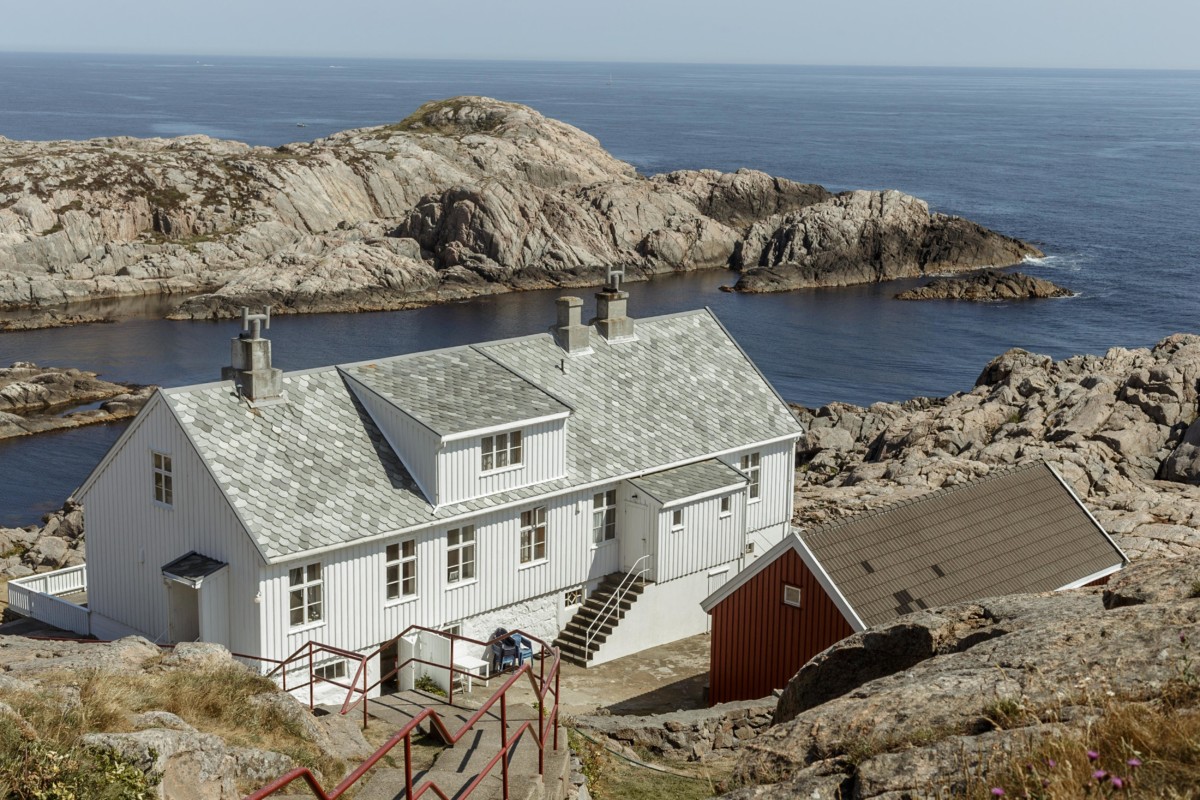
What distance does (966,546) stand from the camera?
2361cm

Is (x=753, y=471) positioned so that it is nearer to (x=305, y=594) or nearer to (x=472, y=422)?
(x=472, y=422)

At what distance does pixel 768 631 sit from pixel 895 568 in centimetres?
256

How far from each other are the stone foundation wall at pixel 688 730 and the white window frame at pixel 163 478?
10222mm

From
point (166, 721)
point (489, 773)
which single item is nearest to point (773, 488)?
point (489, 773)

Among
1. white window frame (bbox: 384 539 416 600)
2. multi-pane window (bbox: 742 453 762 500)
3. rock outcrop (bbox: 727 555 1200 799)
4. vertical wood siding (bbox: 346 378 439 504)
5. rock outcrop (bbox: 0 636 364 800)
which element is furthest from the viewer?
multi-pane window (bbox: 742 453 762 500)

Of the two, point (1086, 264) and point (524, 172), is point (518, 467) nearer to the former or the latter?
point (1086, 264)

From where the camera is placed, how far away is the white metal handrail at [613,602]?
28.5m

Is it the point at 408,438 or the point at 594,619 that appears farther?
the point at 594,619

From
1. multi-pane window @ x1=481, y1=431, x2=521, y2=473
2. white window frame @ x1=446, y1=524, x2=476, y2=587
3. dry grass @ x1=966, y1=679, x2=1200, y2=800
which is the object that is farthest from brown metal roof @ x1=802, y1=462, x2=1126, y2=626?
dry grass @ x1=966, y1=679, x2=1200, y2=800

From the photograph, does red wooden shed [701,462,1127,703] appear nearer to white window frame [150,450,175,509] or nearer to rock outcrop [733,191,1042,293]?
white window frame [150,450,175,509]

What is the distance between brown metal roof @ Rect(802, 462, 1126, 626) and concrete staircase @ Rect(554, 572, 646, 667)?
7.23 m

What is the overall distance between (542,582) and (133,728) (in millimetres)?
16474

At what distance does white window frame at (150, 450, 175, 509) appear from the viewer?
25656mm

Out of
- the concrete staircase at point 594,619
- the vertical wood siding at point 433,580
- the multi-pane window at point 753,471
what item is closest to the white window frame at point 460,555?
the vertical wood siding at point 433,580
